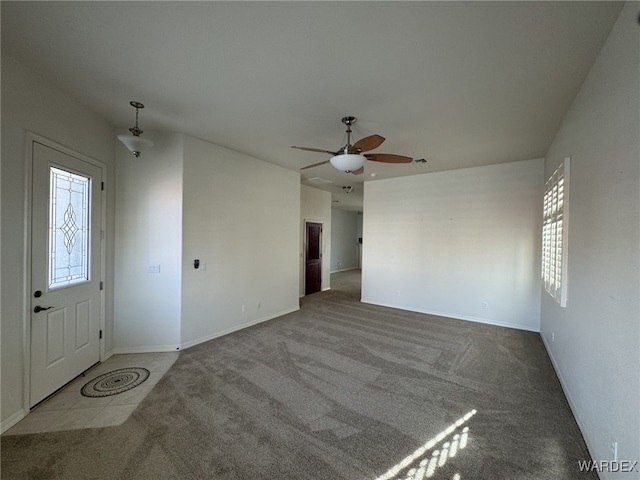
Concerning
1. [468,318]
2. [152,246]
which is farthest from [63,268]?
[468,318]

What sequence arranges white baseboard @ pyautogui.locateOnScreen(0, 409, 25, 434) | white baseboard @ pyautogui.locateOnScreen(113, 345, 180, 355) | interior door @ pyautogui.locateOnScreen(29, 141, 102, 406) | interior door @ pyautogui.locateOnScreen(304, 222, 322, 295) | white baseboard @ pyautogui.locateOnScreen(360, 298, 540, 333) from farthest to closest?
interior door @ pyautogui.locateOnScreen(304, 222, 322, 295) < white baseboard @ pyautogui.locateOnScreen(360, 298, 540, 333) < white baseboard @ pyautogui.locateOnScreen(113, 345, 180, 355) < interior door @ pyautogui.locateOnScreen(29, 141, 102, 406) < white baseboard @ pyautogui.locateOnScreen(0, 409, 25, 434)

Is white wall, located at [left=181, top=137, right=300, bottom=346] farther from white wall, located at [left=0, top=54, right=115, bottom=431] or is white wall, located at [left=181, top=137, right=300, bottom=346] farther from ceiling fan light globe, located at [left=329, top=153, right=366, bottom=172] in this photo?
ceiling fan light globe, located at [left=329, top=153, right=366, bottom=172]

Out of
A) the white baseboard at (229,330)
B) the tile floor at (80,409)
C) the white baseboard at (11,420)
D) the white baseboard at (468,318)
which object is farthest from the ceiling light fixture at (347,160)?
the white baseboard at (468,318)

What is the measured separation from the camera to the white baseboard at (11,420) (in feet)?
6.97

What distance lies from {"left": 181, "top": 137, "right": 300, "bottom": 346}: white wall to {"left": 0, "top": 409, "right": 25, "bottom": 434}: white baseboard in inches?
62.4

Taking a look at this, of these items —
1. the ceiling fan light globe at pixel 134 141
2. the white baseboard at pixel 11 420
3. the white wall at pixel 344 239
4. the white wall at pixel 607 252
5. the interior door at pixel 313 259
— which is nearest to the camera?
the white wall at pixel 607 252

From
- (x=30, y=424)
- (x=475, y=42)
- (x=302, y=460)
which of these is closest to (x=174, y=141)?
(x=30, y=424)

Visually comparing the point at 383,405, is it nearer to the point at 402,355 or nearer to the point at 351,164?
the point at 402,355

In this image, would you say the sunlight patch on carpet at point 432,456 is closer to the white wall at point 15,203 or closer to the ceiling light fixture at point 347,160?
the ceiling light fixture at point 347,160

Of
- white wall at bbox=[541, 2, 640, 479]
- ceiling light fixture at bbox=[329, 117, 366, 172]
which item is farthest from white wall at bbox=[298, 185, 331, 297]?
white wall at bbox=[541, 2, 640, 479]

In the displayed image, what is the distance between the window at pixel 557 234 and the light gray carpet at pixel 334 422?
107 centimetres

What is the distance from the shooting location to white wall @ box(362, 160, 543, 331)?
4672mm

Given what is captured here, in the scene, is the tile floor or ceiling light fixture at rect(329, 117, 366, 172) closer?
the tile floor

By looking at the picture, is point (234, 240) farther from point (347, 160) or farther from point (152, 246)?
point (347, 160)
